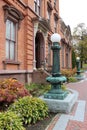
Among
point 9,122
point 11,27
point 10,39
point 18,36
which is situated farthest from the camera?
point 18,36

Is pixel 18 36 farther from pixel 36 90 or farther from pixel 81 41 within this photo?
pixel 81 41

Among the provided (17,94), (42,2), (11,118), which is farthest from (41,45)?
(11,118)

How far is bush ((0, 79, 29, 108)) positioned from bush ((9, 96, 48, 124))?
0.99ft

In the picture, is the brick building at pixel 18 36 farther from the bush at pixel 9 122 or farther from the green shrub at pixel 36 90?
the bush at pixel 9 122

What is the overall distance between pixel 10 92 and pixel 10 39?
6.35m

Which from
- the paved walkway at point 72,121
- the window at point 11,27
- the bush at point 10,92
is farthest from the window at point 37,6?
the paved walkway at point 72,121

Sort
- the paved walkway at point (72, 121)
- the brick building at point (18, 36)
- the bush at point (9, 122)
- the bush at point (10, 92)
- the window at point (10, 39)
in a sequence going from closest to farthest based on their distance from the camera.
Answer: the bush at point (9, 122) < the paved walkway at point (72, 121) < the bush at point (10, 92) < the brick building at point (18, 36) < the window at point (10, 39)

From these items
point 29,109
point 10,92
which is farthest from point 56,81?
point 29,109

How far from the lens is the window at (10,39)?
43.9ft

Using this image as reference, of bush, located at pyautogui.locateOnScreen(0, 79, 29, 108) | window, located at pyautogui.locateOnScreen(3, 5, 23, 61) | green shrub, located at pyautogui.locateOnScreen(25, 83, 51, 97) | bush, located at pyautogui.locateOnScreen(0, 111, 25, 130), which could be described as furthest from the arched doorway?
bush, located at pyautogui.locateOnScreen(0, 111, 25, 130)

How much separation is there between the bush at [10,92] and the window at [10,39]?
506cm

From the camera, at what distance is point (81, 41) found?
64.6 meters

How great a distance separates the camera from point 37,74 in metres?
16.8

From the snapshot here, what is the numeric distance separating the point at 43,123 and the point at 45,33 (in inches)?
541
